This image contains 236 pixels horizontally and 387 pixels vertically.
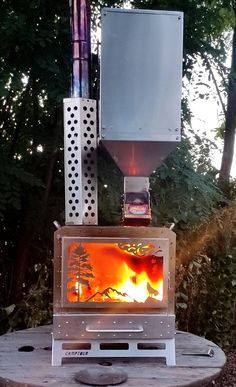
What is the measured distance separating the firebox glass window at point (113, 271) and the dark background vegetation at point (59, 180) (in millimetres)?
947

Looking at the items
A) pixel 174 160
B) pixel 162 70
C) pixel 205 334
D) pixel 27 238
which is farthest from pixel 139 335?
pixel 205 334

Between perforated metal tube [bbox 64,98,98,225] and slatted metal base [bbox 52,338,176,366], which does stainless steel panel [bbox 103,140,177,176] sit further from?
slatted metal base [bbox 52,338,176,366]

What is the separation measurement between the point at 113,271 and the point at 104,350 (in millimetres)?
378

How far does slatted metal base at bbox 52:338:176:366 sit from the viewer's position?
99.7 inches

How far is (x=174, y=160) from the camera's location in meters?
3.72

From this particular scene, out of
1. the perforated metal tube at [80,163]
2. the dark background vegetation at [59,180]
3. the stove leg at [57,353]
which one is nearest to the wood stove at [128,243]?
the stove leg at [57,353]

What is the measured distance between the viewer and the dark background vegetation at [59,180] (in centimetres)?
338

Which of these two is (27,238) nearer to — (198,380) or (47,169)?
(47,169)

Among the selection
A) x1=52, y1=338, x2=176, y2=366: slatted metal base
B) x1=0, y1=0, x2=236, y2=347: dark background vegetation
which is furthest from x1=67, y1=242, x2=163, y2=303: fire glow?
Result: x1=0, y1=0, x2=236, y2=347: dark background vegetation

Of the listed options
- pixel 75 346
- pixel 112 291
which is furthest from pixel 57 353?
pixel 112 291

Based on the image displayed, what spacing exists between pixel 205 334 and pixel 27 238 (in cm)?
169

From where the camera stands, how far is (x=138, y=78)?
2.48 meters

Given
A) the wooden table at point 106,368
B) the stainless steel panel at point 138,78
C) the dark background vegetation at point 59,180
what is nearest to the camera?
the wooden table at point 106,368

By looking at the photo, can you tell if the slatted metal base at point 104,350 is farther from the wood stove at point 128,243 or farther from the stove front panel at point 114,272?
the stove front panel at point 114,272
